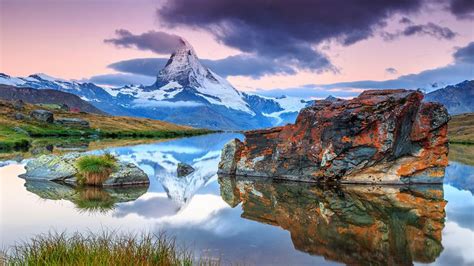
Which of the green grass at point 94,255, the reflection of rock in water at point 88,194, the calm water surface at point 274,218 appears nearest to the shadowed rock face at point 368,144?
the calm water surface at point 274,218

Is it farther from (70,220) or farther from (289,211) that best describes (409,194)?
(70,220)

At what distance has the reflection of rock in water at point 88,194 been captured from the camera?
20156mm

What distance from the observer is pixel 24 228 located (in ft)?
51.3

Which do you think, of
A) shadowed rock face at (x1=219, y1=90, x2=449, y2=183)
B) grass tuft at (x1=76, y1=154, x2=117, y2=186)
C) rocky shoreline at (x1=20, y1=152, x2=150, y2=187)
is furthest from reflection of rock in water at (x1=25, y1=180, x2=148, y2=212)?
shadowed rock face at (x1=219, y1=90, x2=449, y2=183)

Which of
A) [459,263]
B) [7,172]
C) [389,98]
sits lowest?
[459,263]

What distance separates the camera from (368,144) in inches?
1097

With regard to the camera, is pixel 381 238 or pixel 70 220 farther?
pixel 70 220

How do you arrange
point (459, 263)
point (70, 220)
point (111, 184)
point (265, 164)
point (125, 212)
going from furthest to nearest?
1. point (265, 164)
2. point (111, 184)
3. point (125, 212)
4. point (70, 220)
5. point (459, 263)

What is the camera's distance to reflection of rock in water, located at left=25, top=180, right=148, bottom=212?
20.2 meters

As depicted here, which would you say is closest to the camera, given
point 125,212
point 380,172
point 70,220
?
point 70,220

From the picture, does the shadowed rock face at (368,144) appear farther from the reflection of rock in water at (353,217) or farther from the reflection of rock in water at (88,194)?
the reflection of rock in water at (88,194)

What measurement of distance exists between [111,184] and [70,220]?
8.84 meters

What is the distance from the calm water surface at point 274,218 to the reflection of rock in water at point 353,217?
4cm

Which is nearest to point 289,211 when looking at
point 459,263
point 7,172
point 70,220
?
point 459,263
